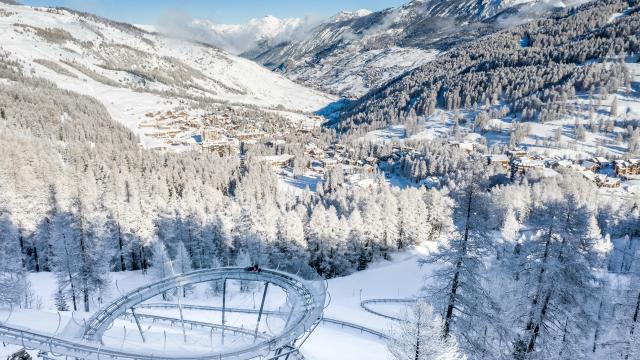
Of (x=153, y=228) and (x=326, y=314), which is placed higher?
(x=153, y=228)

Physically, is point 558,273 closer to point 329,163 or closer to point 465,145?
point 329,163

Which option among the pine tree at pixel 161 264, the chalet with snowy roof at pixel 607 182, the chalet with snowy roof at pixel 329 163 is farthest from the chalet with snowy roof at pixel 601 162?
the pine tree at pixel 161 264

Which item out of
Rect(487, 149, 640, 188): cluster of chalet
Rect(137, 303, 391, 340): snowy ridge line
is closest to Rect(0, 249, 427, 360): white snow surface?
Rect(137, 303, 391, 340): snowy ridge line

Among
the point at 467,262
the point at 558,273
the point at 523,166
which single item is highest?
the point at 467,262

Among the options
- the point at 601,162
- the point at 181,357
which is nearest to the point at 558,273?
the point at 181,357

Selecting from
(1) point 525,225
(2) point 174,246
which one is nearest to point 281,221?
(2) point 174,246

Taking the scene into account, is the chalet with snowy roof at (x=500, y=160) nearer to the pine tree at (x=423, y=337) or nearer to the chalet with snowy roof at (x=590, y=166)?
the chalet with snowy roof at (x=590, y=166)
